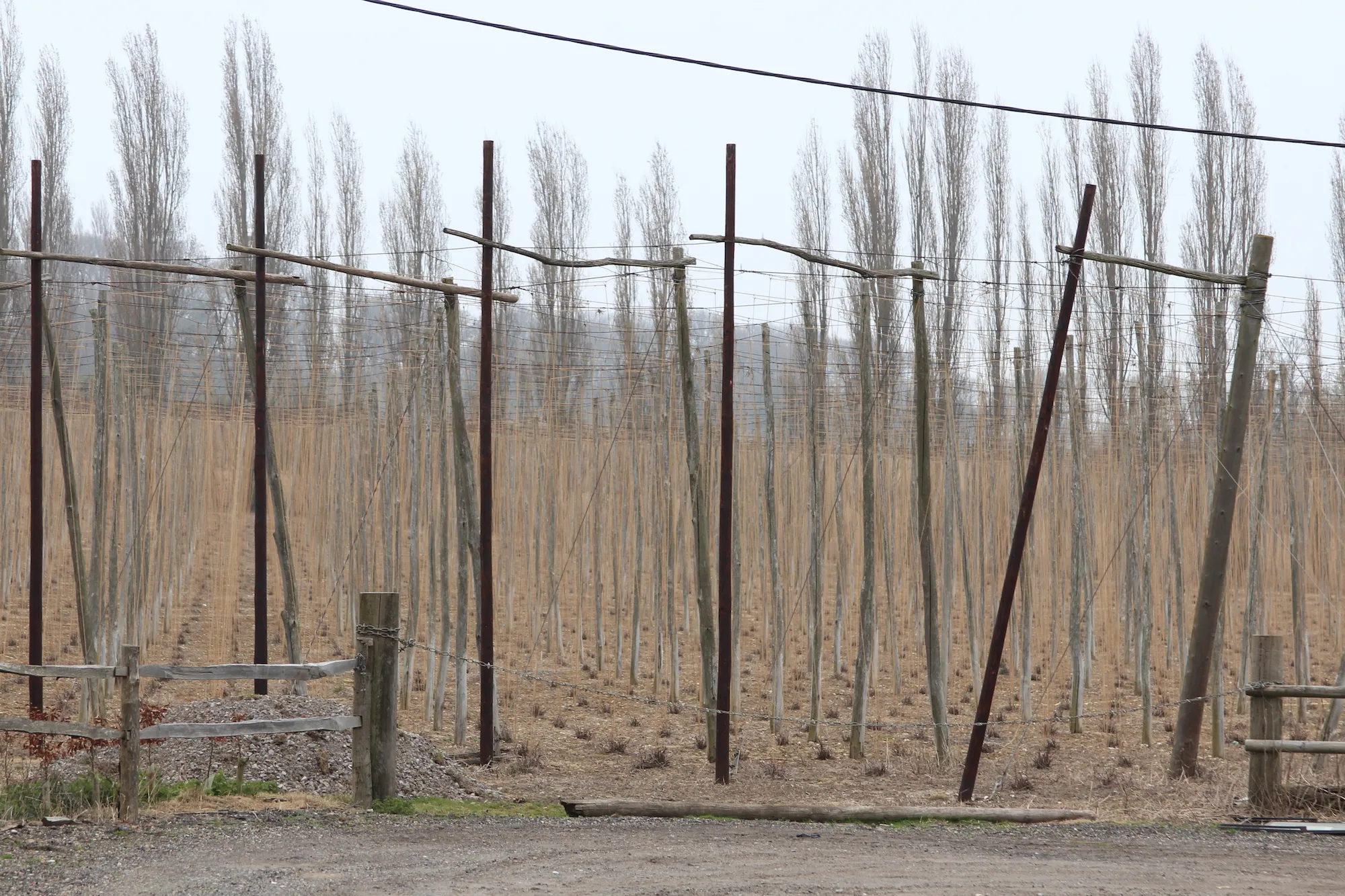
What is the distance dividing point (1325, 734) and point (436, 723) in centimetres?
652

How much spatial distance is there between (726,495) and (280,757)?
3130 mm

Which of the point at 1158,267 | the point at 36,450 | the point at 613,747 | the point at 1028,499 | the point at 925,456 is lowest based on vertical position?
the point at 613,747

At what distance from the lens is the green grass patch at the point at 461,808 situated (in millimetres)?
6234

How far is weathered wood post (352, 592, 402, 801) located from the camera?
6277 millimetres

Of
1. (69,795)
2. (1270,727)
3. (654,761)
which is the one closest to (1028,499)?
(1270,727)

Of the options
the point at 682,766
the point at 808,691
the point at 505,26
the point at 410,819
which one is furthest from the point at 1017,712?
the point at 505,26

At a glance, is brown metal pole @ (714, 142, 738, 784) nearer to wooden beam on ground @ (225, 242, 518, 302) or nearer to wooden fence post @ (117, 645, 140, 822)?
wooden beam on ground @ (225, 242, 518, 302)

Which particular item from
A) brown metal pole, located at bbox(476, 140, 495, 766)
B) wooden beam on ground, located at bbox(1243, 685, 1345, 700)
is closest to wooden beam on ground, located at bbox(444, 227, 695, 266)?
brown metal pole, located at bbox(476, 140, 495, 766)

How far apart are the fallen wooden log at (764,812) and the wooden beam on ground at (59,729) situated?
7.26 ft

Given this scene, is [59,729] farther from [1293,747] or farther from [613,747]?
[1293,747]

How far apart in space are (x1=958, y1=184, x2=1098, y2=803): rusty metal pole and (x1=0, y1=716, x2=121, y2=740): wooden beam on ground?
4.61 metres

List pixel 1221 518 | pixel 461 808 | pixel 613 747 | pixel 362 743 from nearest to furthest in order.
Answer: pixel 362 743 < pixel 461 808 < pixel 1221 518 < pixel 613 747

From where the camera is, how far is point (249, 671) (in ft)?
19.7

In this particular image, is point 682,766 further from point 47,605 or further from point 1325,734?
point 47,605
